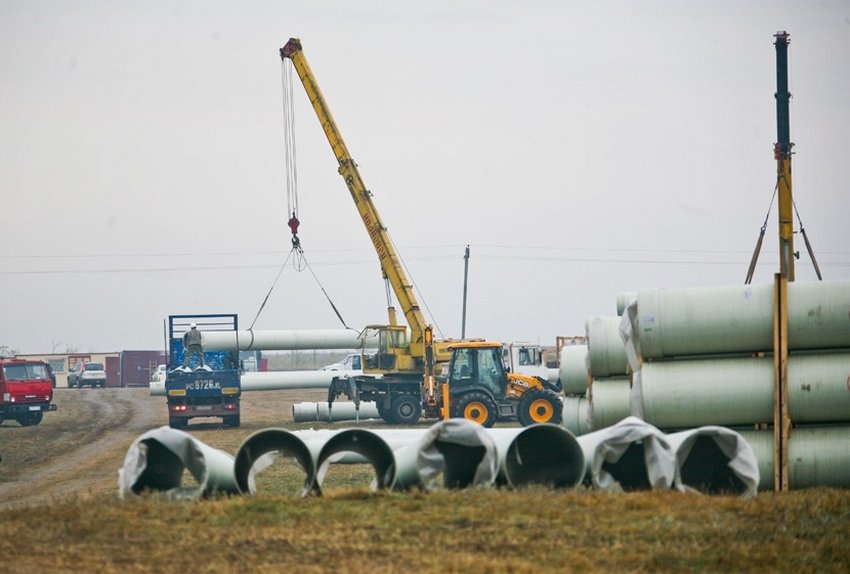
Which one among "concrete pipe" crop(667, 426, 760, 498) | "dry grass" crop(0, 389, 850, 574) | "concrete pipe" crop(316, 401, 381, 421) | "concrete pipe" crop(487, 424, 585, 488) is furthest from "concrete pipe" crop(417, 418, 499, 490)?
"concrete pipe" crop(316, 401, 381, 421)

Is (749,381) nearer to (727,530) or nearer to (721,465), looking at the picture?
(721,465)

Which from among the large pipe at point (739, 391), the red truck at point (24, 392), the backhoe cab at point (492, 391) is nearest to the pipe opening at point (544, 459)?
the large pipe at point (739, 391)

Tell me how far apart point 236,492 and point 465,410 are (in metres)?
20.4

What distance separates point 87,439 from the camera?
106 feet

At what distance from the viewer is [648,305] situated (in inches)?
535

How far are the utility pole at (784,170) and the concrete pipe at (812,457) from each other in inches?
557

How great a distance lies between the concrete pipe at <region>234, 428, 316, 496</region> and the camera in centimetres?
1171

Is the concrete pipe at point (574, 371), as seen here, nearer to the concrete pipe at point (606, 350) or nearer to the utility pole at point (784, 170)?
the concrete pipe at point (606, 350)

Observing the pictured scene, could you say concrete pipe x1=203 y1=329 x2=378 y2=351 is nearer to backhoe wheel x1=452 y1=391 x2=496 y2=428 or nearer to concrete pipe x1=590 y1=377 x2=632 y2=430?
backhoe wheel x1=452 y1=391 x2=496 y2=428

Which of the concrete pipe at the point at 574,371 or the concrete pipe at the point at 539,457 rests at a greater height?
the concrete pipe at the point at 574,371

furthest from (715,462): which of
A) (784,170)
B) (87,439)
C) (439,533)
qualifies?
(87,439)

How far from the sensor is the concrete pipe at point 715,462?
11.7 m

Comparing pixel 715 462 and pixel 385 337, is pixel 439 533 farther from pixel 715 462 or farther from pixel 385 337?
pixel 385 337

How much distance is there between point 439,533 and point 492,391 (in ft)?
77.4
